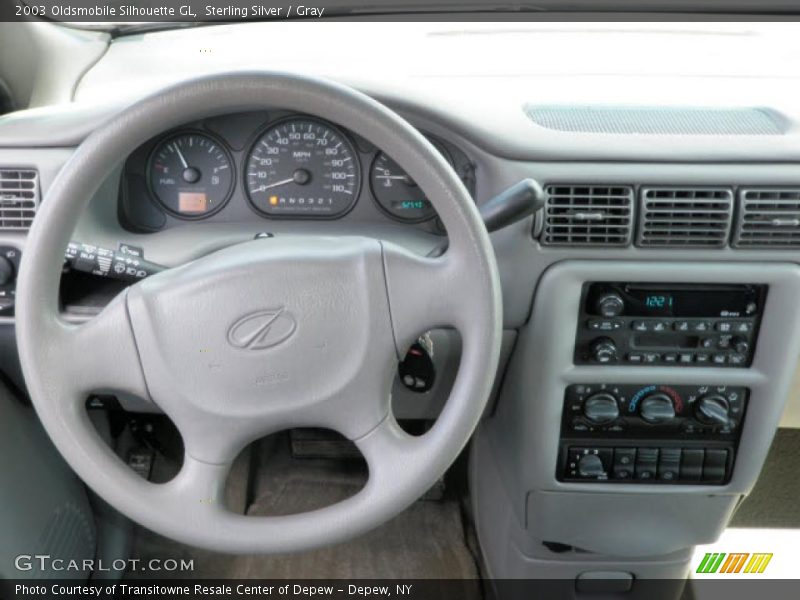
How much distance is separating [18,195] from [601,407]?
1074 mm

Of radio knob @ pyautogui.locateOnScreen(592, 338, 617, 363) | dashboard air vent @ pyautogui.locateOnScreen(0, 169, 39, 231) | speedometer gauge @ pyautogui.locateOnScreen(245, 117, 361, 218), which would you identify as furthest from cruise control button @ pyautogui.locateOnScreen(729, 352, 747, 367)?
dashboard air vent @ pyautogui.locateOnScreen(0, 169, 39, 231)

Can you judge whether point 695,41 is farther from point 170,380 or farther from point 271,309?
point 170,380

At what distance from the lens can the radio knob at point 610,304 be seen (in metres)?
1.44

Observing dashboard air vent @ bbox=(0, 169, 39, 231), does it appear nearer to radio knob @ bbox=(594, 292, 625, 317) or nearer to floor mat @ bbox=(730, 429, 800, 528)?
radio knob @ bbox=(594, 292, 625, 317)

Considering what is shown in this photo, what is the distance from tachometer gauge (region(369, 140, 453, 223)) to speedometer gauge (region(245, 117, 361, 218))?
34mm

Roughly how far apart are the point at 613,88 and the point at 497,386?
62cm

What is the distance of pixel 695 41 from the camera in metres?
1.86

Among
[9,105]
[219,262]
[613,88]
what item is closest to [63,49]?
[9,105]

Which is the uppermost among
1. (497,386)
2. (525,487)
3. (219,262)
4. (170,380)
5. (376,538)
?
(219,262)

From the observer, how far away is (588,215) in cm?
138

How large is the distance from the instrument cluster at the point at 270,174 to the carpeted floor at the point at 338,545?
966 millimetres

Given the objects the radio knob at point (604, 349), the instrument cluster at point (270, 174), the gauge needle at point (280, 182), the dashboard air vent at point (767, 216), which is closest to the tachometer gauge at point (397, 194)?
the instrument cluster at point (270, 174)

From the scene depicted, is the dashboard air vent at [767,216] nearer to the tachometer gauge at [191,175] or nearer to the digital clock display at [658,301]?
the digital clock display at [658,301]

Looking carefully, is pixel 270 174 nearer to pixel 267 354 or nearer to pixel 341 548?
pixel 267 354
